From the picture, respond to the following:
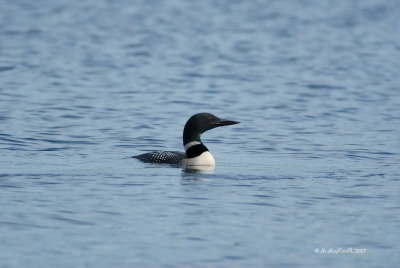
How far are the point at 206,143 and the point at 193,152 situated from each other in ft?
7.03

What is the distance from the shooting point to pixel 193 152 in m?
12.7

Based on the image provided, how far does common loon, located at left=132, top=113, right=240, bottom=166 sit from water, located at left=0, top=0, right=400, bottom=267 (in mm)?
240

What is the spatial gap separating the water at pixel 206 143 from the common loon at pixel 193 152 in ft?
0.79

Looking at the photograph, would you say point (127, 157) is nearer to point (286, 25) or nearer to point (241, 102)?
point (241, 102)

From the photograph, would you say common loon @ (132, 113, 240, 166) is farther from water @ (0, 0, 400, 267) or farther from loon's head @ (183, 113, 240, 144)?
water @ (0, 0, 400, 267)

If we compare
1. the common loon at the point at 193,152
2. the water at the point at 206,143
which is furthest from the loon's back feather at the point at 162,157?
the water at the point at 206,143

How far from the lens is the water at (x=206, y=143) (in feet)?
29.4

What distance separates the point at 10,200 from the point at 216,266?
2.86m

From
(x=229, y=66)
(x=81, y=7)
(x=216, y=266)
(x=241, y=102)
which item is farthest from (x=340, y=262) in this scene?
(x=81, y=7)

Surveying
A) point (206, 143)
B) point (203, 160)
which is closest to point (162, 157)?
point (203, 160)

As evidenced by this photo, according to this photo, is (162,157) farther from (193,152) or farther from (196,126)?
(196,126)

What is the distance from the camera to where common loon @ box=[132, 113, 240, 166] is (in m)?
12.6

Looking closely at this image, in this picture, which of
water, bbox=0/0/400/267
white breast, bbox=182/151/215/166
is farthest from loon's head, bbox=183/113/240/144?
water, bbox=0/0/400/267

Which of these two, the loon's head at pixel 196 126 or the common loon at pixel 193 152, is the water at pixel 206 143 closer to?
the common loon at pixel 193 152
